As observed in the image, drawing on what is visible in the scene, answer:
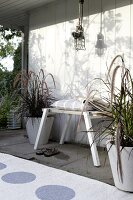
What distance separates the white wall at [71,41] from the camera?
3865 millimetres

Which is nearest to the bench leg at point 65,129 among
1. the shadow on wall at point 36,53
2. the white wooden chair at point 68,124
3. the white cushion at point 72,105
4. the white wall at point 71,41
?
the white wooden chair at point 68,124

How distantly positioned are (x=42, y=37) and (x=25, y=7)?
26.5 inches

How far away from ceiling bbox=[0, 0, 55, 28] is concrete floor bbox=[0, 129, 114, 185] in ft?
8.15

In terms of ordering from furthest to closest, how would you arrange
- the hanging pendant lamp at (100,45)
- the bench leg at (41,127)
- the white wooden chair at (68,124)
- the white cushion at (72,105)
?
the hanging pendant lamp at (100,45)
the bench leg at (41,127)
the white cushion at (72,105)
the white wooden chair at (68,124)

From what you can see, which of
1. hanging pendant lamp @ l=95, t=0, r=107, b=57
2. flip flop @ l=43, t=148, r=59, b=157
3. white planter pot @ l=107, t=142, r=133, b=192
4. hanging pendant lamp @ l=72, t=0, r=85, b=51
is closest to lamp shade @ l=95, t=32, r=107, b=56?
hanging pendant lamp @ l=95, t=0, r=107, b=57

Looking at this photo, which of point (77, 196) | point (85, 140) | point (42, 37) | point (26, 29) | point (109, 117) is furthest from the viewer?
point (26, 29)

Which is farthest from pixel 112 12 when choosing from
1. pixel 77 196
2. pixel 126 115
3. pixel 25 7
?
pixel 77 196

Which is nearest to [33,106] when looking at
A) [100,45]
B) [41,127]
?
[41,127]

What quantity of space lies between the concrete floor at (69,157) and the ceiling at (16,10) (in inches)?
97.8

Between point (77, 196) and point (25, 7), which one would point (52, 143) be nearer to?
point (77, 196)

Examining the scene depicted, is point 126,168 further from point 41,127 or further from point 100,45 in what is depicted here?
point 100,45

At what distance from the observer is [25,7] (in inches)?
201

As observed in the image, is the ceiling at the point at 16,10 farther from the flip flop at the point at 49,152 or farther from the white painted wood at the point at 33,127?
the flip flop at the point at 49,152

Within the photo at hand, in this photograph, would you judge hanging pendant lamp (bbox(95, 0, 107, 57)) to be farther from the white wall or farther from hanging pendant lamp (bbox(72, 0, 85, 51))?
hanging pendant lamp (bbox(72, 0, 85, 51))
